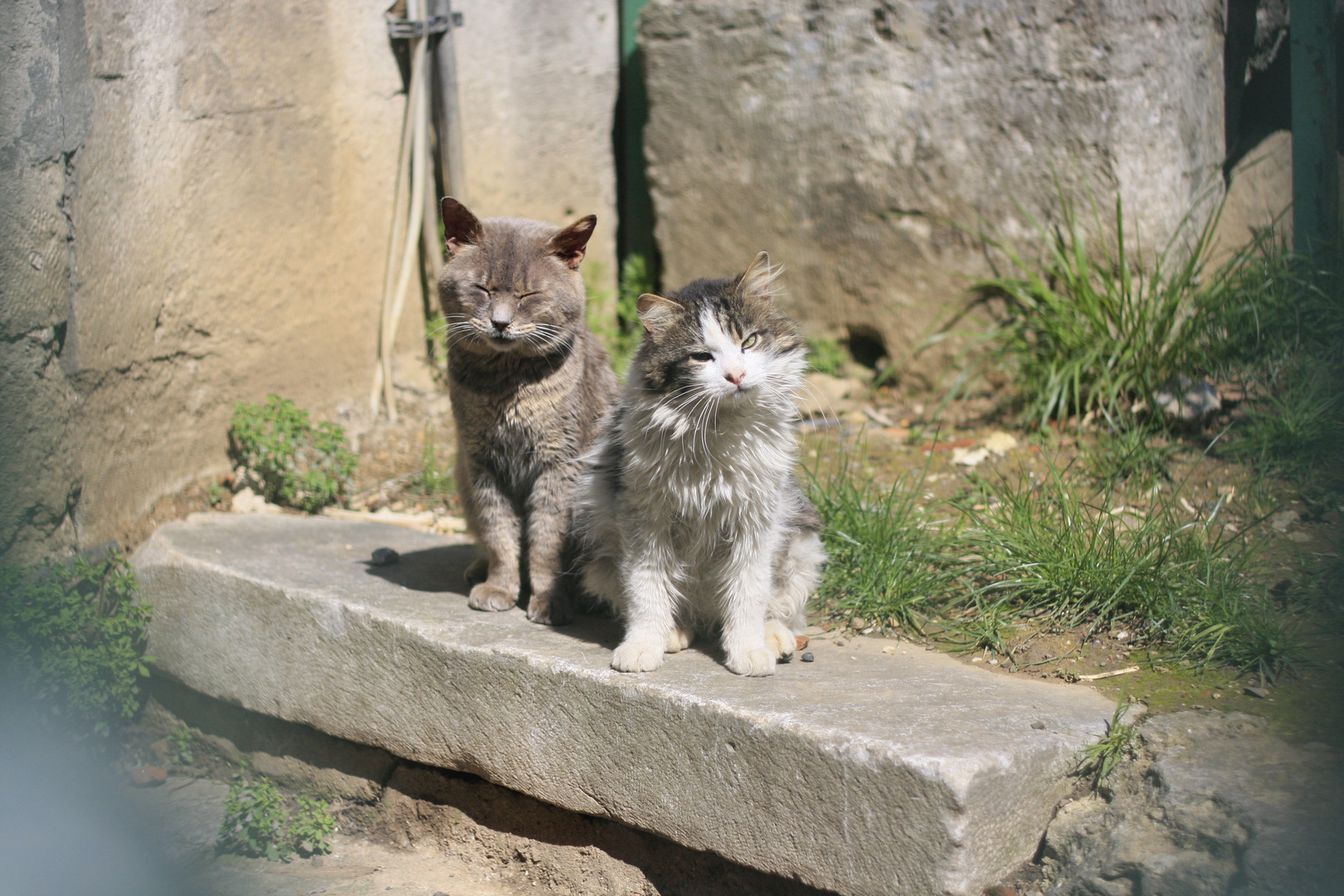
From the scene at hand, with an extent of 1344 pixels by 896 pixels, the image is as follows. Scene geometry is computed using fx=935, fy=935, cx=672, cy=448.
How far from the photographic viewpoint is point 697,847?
2.45 metres

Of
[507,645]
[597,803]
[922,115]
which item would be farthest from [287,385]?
[922,115]

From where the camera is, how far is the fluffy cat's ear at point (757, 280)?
2504 mm

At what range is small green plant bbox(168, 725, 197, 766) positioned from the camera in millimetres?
3602

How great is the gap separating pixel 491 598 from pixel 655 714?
908 millimetres

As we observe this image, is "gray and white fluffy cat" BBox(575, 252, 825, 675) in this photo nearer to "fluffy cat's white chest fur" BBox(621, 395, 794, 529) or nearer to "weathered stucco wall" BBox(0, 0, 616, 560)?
"fluffy cat's white chest fur" BBox(621, 395, 794, 529)

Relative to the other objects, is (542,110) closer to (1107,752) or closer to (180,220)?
(180,220)

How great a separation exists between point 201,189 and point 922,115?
354cm

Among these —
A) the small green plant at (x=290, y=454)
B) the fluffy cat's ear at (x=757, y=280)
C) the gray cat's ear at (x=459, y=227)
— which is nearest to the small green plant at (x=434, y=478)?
the small green plant at (x=290, y=454)

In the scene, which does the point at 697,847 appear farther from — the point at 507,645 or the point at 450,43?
the point at 450,43

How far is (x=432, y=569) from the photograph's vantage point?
143 inches

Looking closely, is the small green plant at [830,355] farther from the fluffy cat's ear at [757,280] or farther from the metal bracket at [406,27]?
the fluffy cat's ear at [757,280]

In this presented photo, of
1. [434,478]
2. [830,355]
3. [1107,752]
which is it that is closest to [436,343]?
[434,478]

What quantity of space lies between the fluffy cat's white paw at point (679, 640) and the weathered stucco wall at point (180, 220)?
242cm

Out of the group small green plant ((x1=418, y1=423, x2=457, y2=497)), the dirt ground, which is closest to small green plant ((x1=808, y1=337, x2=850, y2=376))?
the dirt ground
